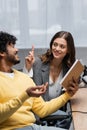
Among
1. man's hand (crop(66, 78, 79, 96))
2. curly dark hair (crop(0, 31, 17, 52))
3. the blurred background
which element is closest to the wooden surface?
man's hand (crop(66, 78, 79, 96))

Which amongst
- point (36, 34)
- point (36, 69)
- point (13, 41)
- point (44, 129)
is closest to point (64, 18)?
point (36, 34)

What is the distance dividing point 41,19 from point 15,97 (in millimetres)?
1527

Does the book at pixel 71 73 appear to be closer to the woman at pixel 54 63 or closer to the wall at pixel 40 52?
the woman at pixel 54 63

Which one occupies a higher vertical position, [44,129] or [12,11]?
[12,11]

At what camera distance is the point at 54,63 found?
2.38 meters

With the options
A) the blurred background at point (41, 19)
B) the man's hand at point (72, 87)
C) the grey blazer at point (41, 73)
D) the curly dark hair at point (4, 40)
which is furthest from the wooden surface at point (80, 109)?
the blurred background at point (41, 19)

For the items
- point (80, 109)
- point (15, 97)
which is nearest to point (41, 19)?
point (80, 109)

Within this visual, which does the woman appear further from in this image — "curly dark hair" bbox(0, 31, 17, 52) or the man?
"curly dark hair" bbox(0, 31, 17, 52)

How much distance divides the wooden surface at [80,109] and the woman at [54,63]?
161mm

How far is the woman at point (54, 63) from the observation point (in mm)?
2275

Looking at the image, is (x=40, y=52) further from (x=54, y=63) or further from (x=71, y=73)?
(x=71, y=73)

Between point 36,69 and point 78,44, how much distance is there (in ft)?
2.83

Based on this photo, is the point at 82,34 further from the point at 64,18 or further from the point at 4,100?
the point at 4,100

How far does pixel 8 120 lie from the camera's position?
62.2 inches
